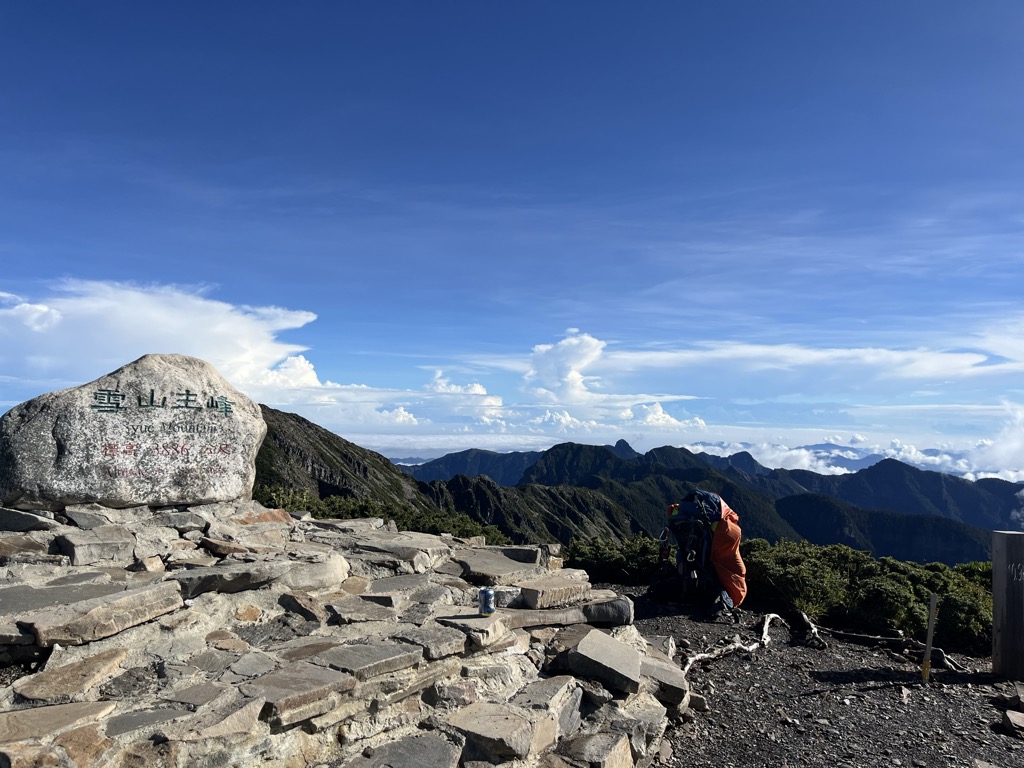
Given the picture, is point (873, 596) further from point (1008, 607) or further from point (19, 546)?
point (19, 546)

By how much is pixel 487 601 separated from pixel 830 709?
390cm

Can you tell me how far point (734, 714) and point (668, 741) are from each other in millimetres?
1063

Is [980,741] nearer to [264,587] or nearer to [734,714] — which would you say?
[734,714]

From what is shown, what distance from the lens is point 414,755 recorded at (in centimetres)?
502

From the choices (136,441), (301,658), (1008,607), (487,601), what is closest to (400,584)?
(487,601)

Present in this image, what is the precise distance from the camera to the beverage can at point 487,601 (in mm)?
7094

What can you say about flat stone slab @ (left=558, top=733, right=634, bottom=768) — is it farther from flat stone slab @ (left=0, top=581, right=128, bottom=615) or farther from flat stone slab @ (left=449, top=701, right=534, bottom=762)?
flat stone slab @ (left=0, top=581, right=128, bottom=615)

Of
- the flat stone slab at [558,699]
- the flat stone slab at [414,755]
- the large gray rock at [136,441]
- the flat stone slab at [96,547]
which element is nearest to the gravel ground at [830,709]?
the flat stone slab at [558,699]

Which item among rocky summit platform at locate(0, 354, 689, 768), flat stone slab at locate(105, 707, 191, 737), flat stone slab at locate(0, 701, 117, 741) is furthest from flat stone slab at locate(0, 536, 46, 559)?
flat stone slab at locate(105, 707, 191, 737)

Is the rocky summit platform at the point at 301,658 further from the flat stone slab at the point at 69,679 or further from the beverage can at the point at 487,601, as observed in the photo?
the beverage can at the point at 487,601

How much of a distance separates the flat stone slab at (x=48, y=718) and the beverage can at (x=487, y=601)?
11.3 ft

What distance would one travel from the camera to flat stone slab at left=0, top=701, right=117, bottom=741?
4.08m

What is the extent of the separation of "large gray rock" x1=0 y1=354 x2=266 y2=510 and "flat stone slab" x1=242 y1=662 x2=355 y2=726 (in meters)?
5.61

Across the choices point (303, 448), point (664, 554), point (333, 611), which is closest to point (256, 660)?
point (333, 611)
